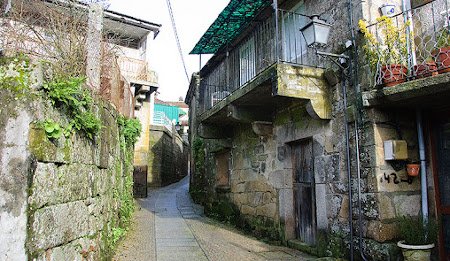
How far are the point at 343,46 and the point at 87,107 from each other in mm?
3759

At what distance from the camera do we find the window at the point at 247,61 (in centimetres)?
778

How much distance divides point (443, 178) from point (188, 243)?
14.1 ft

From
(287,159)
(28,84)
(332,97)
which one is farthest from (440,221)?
(28,84)

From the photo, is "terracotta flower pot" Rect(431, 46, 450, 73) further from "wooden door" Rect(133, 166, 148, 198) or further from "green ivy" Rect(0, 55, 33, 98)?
"wooden door" Rect(133, 166, 148, 198)

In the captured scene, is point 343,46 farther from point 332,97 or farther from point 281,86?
point 281,86

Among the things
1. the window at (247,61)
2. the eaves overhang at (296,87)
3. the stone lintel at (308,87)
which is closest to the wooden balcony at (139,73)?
the window at (247,61)

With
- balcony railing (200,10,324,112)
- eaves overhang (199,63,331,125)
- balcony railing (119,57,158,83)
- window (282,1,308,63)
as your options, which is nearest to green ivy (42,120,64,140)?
eaves overhang (199,63,331,125)

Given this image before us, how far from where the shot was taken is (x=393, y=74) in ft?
13.9

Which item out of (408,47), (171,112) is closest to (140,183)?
(408,47)

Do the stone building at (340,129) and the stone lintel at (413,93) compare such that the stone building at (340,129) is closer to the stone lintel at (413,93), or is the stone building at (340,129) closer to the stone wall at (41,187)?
the stone lintel at (413,93)

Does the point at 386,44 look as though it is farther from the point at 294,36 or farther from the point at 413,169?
the point at 294,36

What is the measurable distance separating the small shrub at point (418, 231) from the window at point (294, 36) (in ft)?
10.9

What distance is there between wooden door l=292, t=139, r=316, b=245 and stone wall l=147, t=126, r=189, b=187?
38.7 feet

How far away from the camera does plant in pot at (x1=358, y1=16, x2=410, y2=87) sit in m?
4.26
